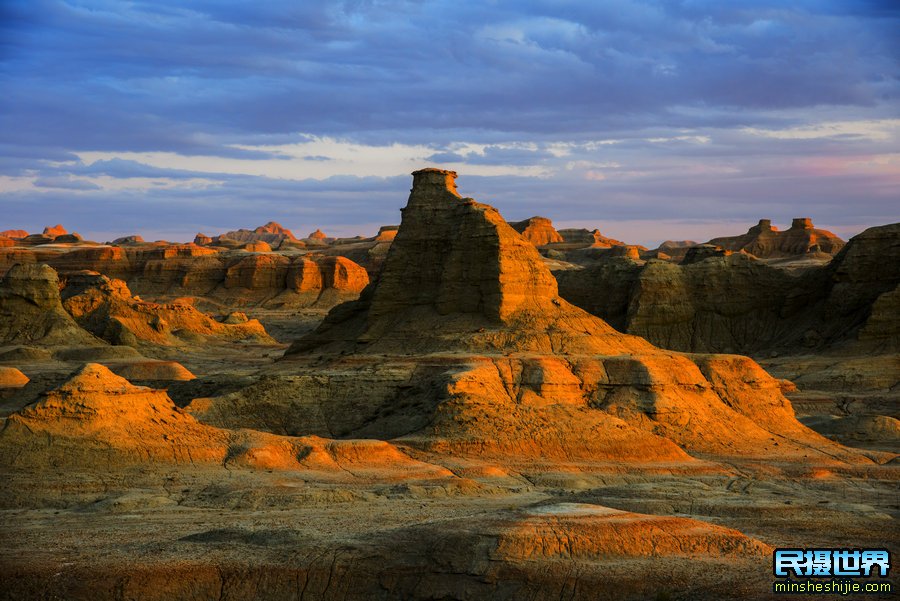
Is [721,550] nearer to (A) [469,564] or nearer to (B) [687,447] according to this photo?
(A) [469,564]

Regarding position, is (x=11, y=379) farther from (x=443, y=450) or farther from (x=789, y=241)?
(x=789, y=241)

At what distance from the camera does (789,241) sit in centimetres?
14138

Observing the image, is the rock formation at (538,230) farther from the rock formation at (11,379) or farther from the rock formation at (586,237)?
the rock formation at (11,379)

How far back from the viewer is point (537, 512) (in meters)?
25.0

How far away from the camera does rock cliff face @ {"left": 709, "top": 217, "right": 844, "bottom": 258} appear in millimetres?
138875

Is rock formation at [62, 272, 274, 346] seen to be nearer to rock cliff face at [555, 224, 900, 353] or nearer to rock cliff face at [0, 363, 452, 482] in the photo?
rock cliff face at [555, 224, 900, 353]

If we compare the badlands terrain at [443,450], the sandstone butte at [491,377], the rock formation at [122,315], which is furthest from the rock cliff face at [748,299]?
the sandstone butte at [491,377]

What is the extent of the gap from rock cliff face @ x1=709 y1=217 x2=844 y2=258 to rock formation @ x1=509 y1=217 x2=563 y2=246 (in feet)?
98.1

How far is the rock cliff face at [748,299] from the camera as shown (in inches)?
3123

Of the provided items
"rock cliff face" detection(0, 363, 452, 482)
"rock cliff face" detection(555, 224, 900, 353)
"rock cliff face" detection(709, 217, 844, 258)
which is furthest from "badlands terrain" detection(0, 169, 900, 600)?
"rock cliff face" detection(709, 217, 844, 258)

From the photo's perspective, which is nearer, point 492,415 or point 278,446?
point 278,446

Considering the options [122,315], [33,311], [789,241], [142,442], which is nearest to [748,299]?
[122,315]

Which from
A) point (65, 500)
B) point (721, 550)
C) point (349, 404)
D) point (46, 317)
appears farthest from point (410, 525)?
point (46, 317)

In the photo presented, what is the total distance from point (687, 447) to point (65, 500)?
20852 millimetres
